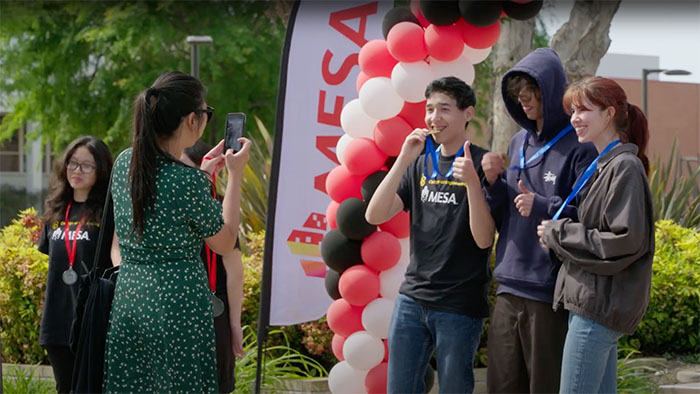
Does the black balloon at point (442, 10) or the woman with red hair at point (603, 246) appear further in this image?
the black balloon at point (442, 10)

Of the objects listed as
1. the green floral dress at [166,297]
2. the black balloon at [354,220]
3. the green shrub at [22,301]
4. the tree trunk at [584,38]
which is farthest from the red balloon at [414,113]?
the tree trunk at [584,38]

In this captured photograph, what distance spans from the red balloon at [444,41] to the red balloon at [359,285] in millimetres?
1229

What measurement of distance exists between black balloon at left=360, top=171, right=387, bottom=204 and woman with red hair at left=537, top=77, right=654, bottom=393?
1358 mm

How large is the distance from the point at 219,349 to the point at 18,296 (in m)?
3.23

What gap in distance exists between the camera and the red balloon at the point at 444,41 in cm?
448

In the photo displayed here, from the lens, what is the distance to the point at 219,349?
3979mm

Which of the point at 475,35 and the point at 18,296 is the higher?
the point at 475,35

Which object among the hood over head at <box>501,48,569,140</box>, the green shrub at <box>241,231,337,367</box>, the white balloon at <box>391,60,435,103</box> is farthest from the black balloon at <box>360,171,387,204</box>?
the green shrub at <box>241,231,337,367</box>

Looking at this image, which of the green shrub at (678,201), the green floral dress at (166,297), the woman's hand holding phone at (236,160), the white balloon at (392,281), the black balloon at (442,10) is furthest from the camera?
the green shrub at (678,201)

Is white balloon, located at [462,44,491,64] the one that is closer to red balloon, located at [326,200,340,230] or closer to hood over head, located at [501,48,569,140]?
hood over head, located at [501,48,569,140]

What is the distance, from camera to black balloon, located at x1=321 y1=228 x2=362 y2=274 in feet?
15.6

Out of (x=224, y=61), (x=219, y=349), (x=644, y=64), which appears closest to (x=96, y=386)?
(x=219, y=349)

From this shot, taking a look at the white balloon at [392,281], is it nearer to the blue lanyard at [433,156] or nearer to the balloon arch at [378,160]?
the balloon arch at [378,160]

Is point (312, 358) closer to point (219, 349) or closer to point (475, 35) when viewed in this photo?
point (219, 349)
